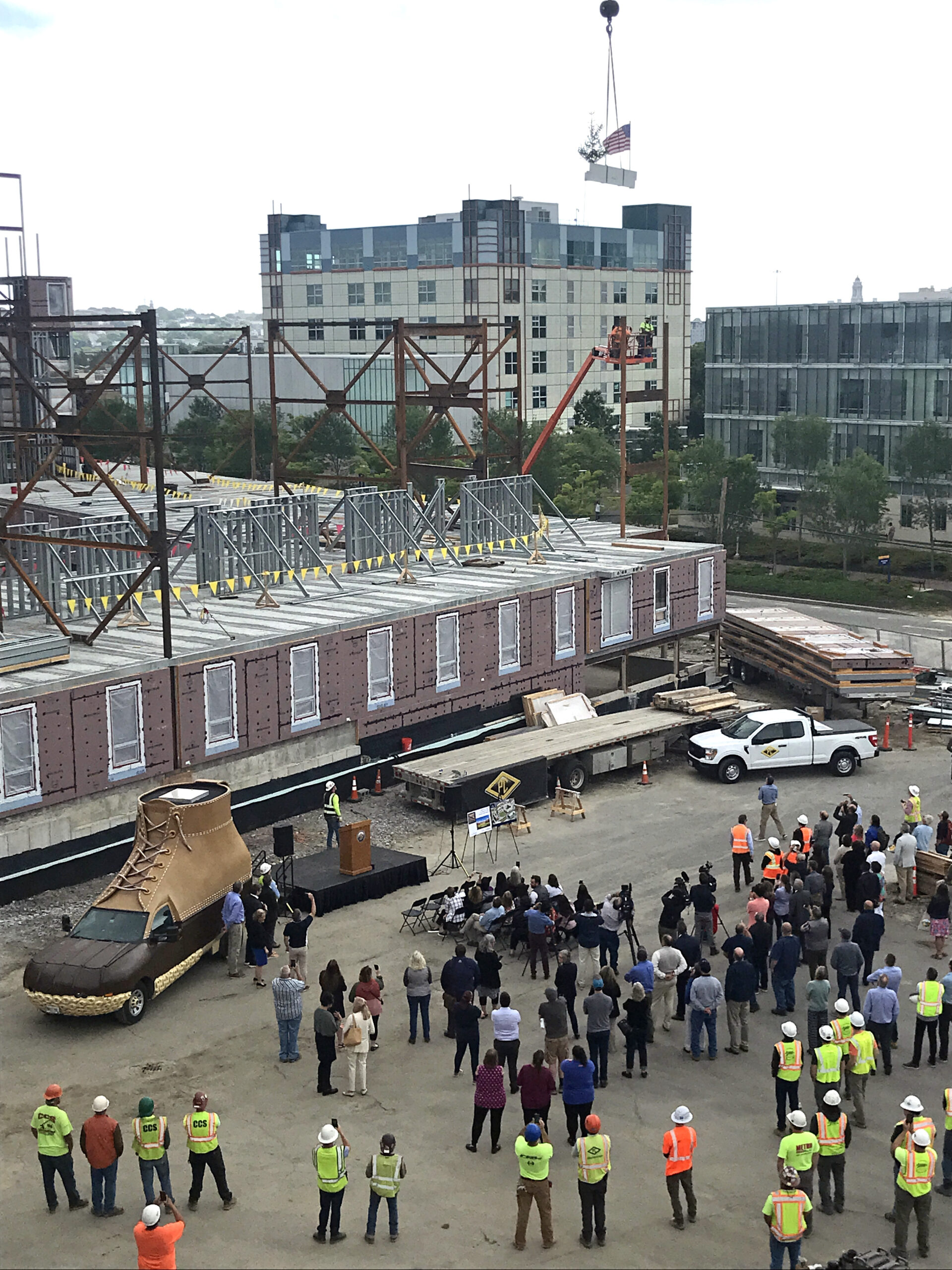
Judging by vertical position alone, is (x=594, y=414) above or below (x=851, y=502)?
above

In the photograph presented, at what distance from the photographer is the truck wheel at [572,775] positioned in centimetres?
3181

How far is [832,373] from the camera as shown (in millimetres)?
78188

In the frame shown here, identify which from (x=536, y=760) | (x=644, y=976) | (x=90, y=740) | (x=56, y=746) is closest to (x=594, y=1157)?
(x=644, y=976)

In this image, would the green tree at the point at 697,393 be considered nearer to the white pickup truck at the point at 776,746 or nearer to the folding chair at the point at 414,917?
the white pickup truck at the point at 776,746

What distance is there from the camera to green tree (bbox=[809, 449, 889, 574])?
62656mm

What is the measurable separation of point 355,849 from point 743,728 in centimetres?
1095

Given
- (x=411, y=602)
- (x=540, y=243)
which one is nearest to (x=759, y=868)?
(x=411, y=602)

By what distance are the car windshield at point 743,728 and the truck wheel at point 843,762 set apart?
1.90m

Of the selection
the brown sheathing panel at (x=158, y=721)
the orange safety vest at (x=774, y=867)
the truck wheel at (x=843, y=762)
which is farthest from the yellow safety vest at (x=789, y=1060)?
the truck wheel at (x=843, y=762)

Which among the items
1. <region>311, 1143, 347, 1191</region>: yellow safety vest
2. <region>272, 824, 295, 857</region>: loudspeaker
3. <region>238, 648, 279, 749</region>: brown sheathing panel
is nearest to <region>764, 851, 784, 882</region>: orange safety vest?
<region>272, 824, 295, 857</region>: loudspeaker

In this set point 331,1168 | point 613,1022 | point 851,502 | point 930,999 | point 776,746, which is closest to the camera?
point 331,1168

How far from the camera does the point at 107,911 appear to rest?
21234 mm

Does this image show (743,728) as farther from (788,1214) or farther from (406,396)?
(788,1214)

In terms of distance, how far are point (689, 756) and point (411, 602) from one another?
7088 millimetres
